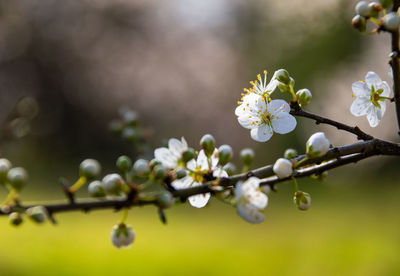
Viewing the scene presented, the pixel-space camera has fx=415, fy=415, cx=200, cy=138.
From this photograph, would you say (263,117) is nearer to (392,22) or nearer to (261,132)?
(261,132)

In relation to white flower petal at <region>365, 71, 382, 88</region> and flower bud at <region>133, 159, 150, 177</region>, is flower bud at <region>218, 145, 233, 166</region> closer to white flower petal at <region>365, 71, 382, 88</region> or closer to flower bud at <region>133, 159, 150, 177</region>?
flower bud at <region>133, 159, 150, 177</region>

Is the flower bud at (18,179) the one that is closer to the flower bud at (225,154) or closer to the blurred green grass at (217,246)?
the flower bud at (225,154)

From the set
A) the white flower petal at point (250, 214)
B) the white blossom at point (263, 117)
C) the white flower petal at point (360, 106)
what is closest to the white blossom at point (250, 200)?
the white flower petal at point (250, 214)

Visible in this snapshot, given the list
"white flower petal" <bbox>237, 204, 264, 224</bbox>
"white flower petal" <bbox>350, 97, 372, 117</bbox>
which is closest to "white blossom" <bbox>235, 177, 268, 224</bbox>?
"white flower petal" <bbox>237, 204, 264, 224</bbox>

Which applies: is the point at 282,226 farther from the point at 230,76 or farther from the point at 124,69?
the point at 124,69

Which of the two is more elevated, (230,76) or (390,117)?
(230,76)

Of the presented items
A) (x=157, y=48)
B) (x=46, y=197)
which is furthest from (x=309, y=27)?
(x=46, y=197)

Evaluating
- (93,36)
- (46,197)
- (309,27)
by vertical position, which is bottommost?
(46,197)
